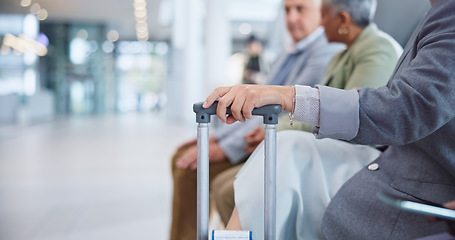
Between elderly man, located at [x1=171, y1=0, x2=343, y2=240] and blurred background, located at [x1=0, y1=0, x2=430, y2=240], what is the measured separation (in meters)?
0.38

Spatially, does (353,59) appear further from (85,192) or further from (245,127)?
(85,192)

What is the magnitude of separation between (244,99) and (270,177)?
0.16m

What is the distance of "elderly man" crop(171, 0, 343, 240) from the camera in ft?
6.78

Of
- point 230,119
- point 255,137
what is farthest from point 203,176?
point 255,137

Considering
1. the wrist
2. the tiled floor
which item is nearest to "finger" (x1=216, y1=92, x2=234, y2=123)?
the wrist

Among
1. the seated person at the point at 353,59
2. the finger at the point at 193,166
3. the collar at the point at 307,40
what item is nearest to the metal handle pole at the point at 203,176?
the seated person at the point at 353,59

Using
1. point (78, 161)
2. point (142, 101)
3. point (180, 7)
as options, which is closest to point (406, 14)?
point (78, 161)

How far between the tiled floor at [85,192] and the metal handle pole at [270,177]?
1833 millimetres

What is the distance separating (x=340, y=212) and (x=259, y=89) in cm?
34

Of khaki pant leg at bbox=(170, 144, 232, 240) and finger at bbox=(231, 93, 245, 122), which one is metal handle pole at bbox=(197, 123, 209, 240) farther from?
khaki pant leg at bbox=(170, 144, 232, 240)

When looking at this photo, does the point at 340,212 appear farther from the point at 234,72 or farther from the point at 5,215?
the point at 234,72

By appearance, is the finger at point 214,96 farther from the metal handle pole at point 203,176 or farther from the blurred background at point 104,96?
the blurred background at point 104,96

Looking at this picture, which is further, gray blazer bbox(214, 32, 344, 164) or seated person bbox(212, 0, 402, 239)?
gray blazer bbox(214, 32, 344, 164)

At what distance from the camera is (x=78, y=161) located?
18.2ft
